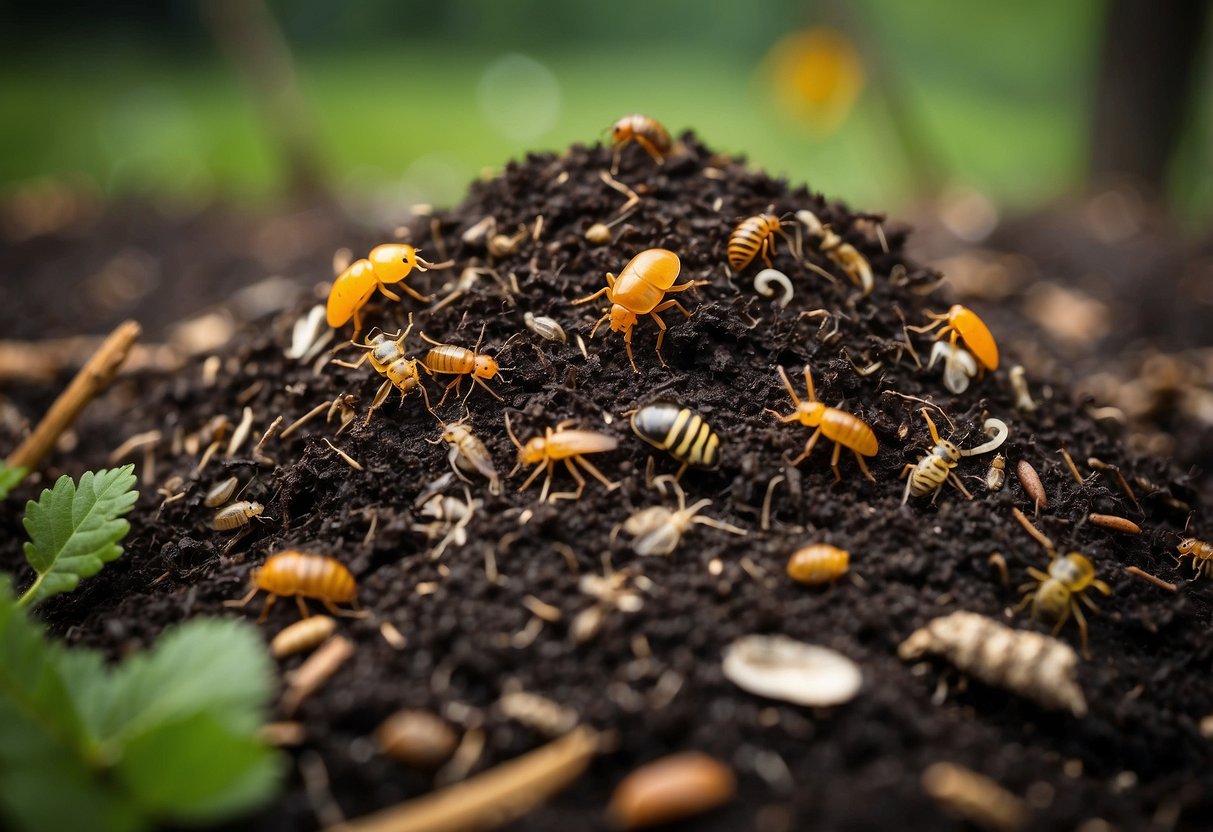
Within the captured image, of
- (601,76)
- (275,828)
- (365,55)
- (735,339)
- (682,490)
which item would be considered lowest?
(275,828)

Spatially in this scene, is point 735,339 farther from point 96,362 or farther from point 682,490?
point 96,362

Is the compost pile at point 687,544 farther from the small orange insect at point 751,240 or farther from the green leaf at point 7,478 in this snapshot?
the green leaf at point 7,478

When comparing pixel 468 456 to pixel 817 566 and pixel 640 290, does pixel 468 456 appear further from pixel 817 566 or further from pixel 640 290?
pixel 817 566

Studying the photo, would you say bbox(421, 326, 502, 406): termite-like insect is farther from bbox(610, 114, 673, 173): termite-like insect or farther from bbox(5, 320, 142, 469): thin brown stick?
bbox(5, 320, 142, 469): thin brown stick

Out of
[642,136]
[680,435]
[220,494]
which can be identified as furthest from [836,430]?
[220,494]

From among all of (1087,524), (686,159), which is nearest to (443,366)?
(686,159)
